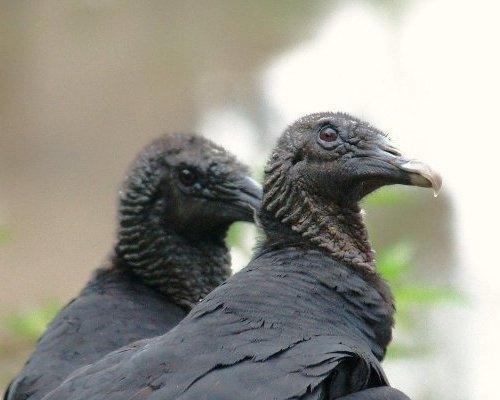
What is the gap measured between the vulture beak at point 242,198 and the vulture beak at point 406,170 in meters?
1.07

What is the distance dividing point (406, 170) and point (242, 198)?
126cm

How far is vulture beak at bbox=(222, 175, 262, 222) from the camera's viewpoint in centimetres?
529

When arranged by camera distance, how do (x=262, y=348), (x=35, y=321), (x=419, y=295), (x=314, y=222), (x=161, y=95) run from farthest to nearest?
1. (x=161, y=95)
2. (x=35, y=321)
3. (x=419, y=295)
4. (x=314, y=222)
5. (x=262, y=348)

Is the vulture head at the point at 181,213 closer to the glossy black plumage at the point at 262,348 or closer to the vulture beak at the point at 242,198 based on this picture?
the vulture beak at the point at 242,198

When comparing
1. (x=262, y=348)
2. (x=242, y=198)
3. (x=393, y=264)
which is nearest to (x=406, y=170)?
(x=262, y=348)

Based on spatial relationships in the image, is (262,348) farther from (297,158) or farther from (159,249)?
(159,249)

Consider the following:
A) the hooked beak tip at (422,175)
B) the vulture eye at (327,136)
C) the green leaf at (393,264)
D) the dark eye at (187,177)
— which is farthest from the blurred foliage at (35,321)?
the hooked beak tip at (422,175)

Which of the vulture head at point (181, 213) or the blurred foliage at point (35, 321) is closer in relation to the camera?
the vulture head at point (181, 213)

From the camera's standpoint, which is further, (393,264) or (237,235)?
(237,235)

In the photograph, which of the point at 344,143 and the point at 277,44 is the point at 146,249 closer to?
the point at 344,143

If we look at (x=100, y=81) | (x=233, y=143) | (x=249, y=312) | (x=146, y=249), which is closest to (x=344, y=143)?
(x=249, y=312)

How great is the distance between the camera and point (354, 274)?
13.8ft

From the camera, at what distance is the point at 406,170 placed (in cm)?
420

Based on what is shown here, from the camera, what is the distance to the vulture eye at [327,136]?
4383mm
